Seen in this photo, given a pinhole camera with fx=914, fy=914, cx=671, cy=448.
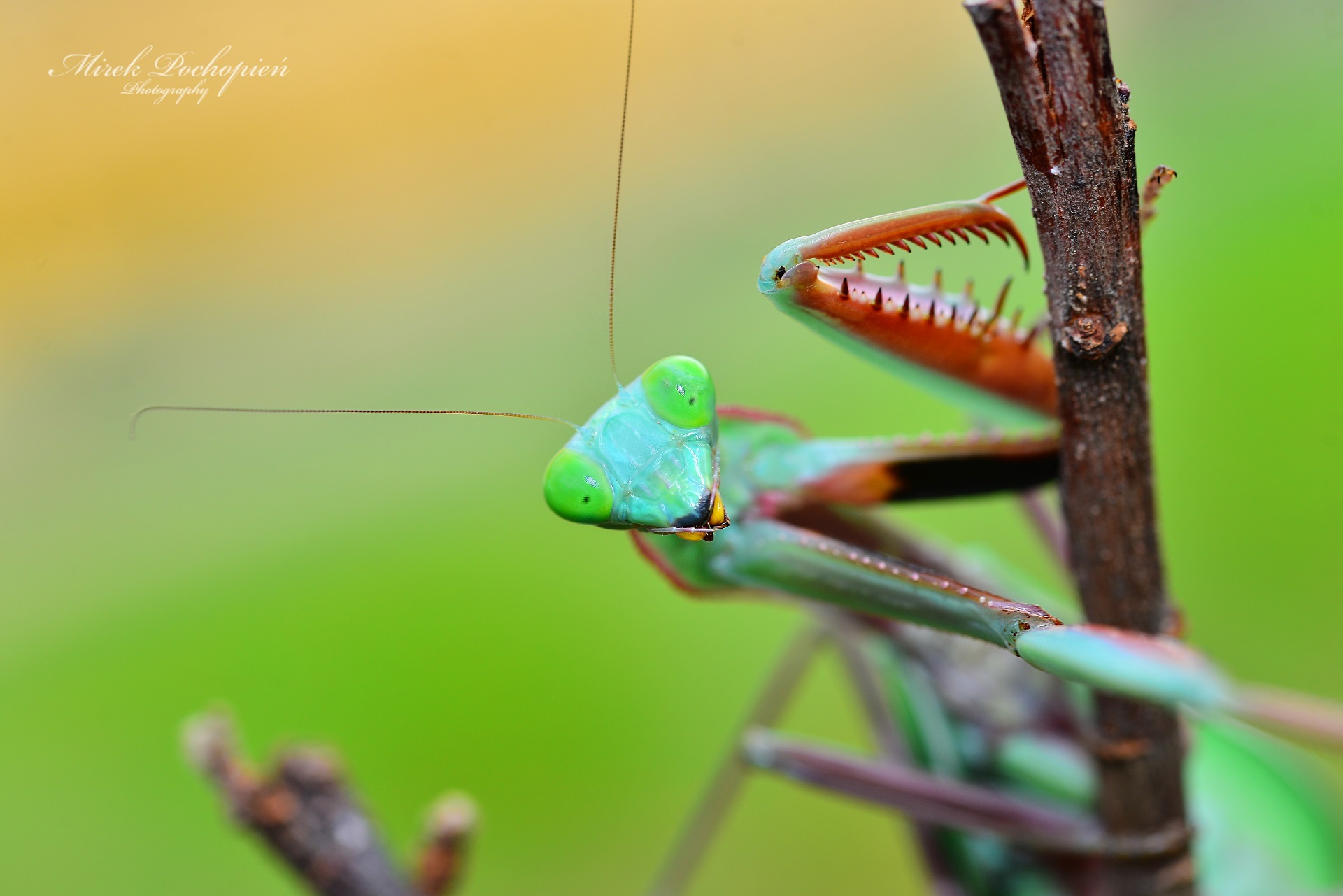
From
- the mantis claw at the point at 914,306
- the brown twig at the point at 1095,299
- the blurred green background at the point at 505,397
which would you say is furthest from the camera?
the blurred green background at the point at 505,397

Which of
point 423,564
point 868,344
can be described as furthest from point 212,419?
point 868,344

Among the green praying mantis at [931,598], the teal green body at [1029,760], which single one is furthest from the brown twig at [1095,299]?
the teal green body at [1029,760]

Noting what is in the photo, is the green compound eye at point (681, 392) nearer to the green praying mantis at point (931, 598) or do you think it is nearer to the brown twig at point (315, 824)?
the green praying mantis at point (931, 598)

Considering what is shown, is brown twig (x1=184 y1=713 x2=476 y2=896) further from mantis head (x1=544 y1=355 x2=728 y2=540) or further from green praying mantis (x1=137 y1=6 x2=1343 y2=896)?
mantis head (x1=544 y1=355 x2=728 y2=540)

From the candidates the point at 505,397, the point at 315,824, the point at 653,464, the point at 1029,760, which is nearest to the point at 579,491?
the point at 653,464

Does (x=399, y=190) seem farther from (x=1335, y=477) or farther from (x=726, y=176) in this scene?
(x=1335, y=477)
